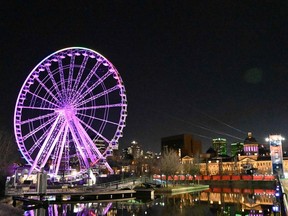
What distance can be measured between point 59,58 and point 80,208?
1924 centimetres

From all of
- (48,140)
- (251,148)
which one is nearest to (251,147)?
(251,148)

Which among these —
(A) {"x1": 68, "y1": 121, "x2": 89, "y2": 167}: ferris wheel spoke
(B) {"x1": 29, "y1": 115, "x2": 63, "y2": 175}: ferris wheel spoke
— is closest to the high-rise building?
(A) {"x1": 68, "y1": 121, "x2": 89, "y2": 167}: ferris wheel spoke

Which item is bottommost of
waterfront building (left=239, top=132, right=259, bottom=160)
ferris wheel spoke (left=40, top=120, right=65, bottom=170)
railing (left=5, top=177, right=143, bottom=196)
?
railing (left=5, top=177, right=143, bottom=196)

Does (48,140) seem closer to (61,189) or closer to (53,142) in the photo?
(53,142)

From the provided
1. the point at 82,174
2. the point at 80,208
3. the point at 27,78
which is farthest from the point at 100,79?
the point at 80,208

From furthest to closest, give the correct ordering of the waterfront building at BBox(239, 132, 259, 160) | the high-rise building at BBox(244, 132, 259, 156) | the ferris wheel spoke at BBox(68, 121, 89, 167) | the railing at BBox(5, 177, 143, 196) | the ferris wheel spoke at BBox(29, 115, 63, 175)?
the high-rise building at BBox(244, 132, 259, 156) → the waterfront building at BBox(239, 132, 259, 160) → the ferris wheel spoke at BBox(68, 121, 89, 167) → the ferris wheel spoke at BBox(29, 115, 63, 175) → the railing at BBox(5, 177, 143, 196)

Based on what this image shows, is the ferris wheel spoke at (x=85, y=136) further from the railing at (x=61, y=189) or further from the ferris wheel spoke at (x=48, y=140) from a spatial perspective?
the railing at (x=61, y=189)

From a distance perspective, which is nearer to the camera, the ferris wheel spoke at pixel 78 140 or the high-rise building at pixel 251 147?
the ferris wheel spoke at pixel 78 140

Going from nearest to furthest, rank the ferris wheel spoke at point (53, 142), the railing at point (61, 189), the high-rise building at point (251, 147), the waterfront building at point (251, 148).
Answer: the railing at point (61, 189) < the ferris wheel spoke at point (53, 142) < the waterfront building at point (251, 148) < the high-rise building at point (251, 147)

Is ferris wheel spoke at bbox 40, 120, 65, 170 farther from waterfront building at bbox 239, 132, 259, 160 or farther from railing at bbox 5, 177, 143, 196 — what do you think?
waterfront building at bbox 239, 132, 259, 160

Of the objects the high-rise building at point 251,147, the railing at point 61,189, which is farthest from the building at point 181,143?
the railing at point 61,189

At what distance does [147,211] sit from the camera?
34375 millimetres

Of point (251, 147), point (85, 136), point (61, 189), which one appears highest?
point (251, 147)

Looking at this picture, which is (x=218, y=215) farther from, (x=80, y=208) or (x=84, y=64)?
(x=84, y=64)
